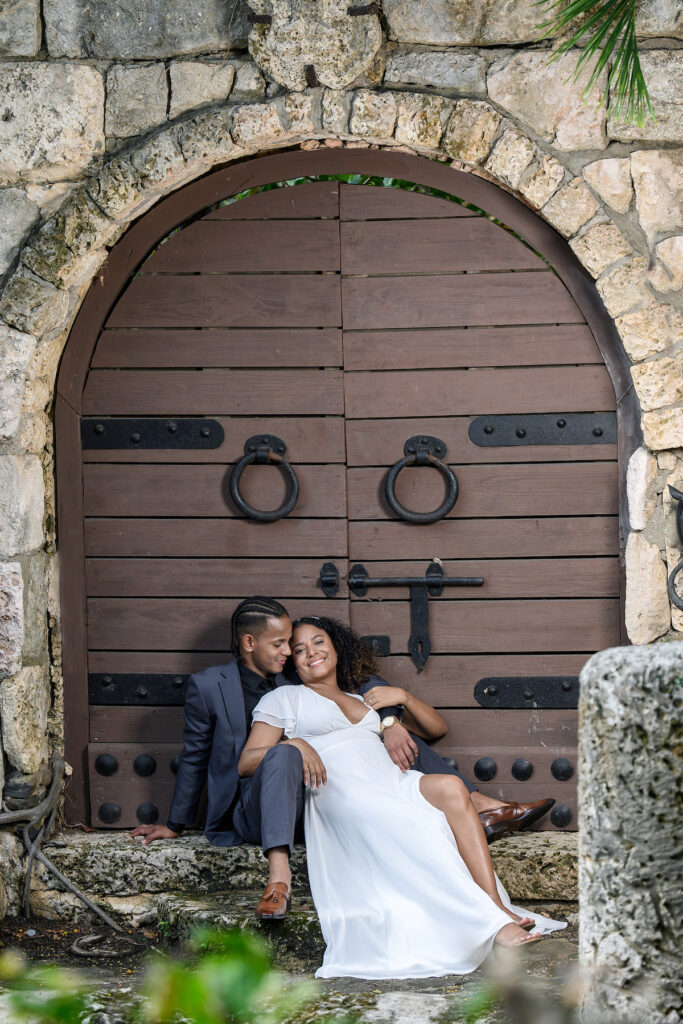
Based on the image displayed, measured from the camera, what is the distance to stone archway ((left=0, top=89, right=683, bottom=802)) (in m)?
3.11

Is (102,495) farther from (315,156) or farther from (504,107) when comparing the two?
(504,107)

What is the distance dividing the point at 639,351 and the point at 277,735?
1.62 m

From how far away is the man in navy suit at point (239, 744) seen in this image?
3.17 metres

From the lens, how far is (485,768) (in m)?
3.35

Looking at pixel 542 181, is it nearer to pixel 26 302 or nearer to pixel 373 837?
pixel 26 302

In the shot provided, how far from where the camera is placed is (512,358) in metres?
3.36

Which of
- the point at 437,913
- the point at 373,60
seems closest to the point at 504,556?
the point at 437,913

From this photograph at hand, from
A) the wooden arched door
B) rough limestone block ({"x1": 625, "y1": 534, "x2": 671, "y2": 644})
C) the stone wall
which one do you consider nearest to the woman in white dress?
the wooden arched door

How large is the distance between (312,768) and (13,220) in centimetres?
196

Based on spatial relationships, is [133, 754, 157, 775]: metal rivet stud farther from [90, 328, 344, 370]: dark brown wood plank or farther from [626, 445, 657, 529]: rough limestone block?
[626, 445, 657, 529]: rough limestone block

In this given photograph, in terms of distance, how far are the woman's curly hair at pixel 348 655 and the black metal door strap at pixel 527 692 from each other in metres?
0.38

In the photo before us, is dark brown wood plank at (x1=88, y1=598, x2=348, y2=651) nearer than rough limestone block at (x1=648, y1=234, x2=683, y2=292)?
No

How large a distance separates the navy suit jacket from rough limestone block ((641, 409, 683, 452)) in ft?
3.92

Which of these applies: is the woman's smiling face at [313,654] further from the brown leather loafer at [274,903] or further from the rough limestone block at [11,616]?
the rough limestone block at [11,616]
